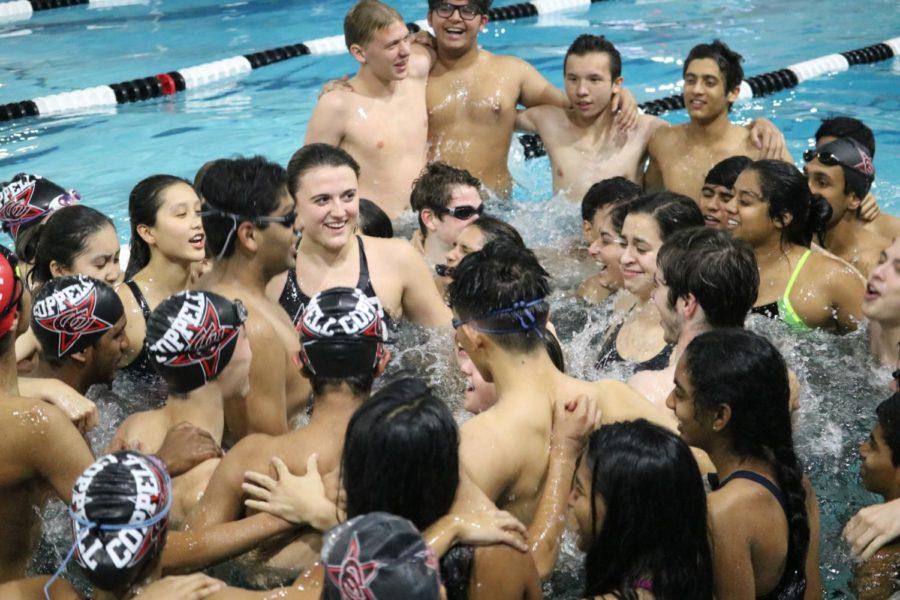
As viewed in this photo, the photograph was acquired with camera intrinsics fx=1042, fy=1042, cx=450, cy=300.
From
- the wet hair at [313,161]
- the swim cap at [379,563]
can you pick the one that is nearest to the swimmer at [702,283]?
the wet hair at [313,161]

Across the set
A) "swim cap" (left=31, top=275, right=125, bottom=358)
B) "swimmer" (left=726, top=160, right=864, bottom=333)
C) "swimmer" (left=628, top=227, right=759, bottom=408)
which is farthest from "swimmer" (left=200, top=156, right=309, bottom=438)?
"swimmer" (left=726, top=160, right=864, bottom=333)

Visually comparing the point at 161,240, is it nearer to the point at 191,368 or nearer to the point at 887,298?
the point at 191,368

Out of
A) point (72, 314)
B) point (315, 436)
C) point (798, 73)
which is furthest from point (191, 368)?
point (798, 73)

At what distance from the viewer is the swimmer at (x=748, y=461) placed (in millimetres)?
3166

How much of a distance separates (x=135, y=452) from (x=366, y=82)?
4.24m

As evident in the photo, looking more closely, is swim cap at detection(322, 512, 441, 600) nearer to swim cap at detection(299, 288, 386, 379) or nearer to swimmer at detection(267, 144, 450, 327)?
swim cap at detection(299, 288, 386, 379)

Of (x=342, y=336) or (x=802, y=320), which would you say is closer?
(x=342, y=336)

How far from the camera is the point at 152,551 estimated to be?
9.41ft

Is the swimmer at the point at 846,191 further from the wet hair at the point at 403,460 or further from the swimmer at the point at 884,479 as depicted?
the wet hair at the point at 403,460

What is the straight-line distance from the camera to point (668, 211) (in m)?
4.86

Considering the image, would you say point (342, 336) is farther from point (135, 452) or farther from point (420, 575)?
point (420, 575)

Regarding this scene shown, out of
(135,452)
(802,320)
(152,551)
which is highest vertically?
(135,452)

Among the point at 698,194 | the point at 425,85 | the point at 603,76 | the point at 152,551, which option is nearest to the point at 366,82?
the point at 425,85

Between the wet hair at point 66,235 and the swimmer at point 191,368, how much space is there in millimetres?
1253
